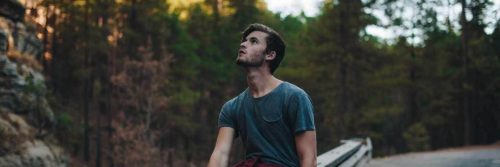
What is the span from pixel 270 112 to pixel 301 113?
203 mm

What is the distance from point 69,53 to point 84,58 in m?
2.13

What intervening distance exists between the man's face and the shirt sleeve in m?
0.34

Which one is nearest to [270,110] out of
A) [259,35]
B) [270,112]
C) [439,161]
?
[270,112]

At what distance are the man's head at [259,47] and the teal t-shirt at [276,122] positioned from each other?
7.9 inches

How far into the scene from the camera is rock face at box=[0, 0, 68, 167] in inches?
1048

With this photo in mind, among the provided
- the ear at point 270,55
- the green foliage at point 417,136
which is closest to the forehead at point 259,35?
the ear at point 270,55

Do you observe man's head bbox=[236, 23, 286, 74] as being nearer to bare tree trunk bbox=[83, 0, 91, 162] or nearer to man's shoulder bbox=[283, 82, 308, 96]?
man's shoulder bbox=[283, 82, 308, 96]

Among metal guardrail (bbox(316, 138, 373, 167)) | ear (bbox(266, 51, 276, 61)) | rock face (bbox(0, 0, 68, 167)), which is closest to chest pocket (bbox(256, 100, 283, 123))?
ear (bbox(266, 51, 276, 61))

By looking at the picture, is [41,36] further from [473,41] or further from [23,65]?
[473,41]

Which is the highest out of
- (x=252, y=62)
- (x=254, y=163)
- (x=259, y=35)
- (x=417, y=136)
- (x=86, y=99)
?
(x=259, y=35)

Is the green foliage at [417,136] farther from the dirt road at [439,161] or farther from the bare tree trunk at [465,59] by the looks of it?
the dirt road at [439,161]

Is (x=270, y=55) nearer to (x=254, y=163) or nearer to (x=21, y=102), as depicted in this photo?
(x=254, y=163)

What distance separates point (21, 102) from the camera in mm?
30906

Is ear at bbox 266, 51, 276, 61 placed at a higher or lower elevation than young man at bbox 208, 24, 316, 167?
higher
